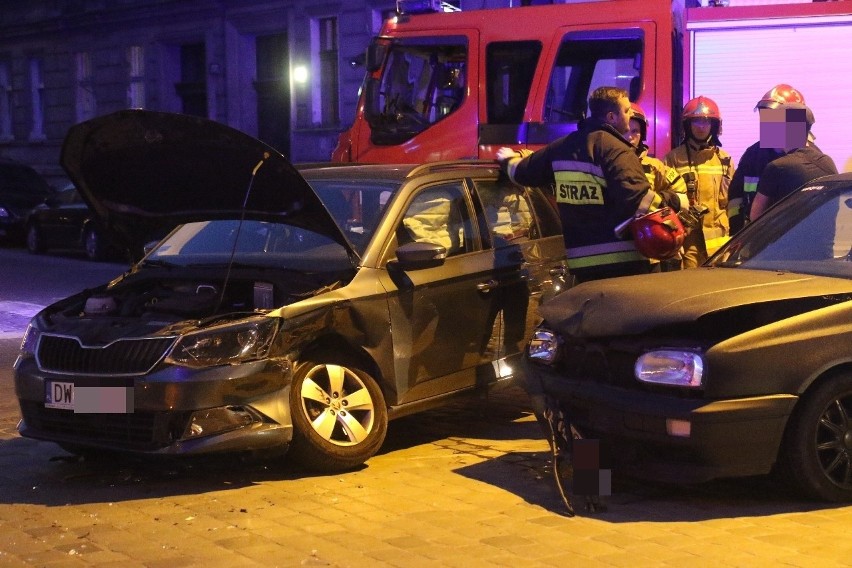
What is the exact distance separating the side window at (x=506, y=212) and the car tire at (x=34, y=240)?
16.1 metres

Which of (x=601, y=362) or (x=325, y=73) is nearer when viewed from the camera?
(x=601, y=362)

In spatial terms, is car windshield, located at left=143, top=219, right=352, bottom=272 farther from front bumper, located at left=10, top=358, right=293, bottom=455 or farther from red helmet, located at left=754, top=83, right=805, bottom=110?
red helmet, located at left=754, top=83, right=805, bottom=110

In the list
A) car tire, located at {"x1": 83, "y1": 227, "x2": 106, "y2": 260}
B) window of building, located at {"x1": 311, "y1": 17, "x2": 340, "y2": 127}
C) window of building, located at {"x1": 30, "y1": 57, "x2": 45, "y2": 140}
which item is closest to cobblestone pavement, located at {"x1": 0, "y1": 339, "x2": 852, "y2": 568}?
car tire, located at {"x1": 83, "y1": 227, "x2": 106, "y2": 260}

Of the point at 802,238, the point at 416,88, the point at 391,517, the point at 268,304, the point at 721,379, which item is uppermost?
the point at 416,88

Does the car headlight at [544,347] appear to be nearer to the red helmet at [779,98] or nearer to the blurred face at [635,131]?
the blurred face at [635,131]

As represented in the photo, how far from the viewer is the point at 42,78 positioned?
3512 cm

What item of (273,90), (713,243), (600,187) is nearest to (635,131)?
(713,243)

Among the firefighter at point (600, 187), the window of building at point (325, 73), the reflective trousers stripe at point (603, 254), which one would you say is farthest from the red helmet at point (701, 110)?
the window of building at point (325, 73)

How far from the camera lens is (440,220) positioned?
7047 mm

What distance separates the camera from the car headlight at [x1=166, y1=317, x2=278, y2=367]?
5812 millimetres

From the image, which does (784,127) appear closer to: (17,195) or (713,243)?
(713,243)

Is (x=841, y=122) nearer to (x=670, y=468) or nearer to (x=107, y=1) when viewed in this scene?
(x=670, y=468)

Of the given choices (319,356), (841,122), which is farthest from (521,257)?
(841,122)

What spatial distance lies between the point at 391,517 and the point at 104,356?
1.64 meters
